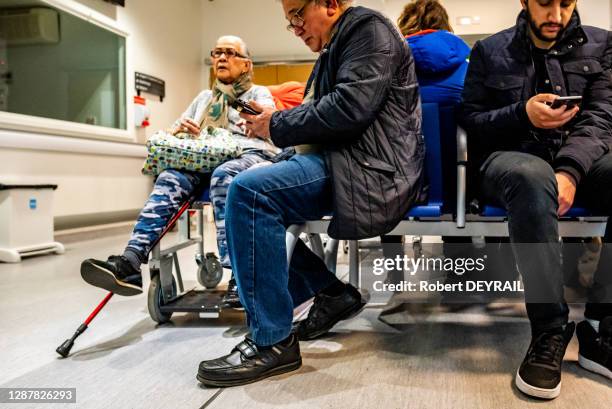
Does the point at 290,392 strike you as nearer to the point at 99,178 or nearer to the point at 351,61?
the point at 351,61

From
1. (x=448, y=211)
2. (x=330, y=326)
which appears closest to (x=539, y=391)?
(x=448, y=211)

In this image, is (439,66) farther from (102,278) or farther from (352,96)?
(102,278)

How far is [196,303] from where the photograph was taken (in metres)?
1.94

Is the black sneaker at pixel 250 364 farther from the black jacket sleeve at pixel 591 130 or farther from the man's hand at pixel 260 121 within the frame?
the black jacket sleeve at pixel 591 130

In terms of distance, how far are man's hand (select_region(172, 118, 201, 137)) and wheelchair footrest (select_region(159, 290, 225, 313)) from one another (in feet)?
2.16

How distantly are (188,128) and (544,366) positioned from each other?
59.7 inches

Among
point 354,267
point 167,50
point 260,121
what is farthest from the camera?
point 167,50

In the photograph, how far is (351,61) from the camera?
4.39ft

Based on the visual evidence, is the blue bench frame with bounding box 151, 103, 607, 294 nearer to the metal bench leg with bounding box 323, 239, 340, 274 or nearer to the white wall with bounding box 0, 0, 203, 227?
the metal bench leg with bounding box 323, 239, 340, 274

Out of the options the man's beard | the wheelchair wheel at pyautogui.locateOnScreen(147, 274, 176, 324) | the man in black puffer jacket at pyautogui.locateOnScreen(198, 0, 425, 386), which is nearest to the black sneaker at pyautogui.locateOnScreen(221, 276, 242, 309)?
the wheelchair wheel at pyautogui.locateOnScreen(147, 274, 176, 324)

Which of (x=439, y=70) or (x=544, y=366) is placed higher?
(x=439, y=70)

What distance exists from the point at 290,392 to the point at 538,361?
614 mm

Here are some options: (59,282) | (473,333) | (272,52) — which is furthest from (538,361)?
(272,52)

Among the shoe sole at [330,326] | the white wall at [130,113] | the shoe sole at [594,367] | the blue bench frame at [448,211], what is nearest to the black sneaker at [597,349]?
the shoe sole at [594,367]
